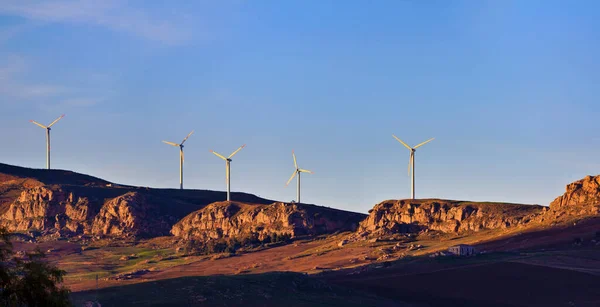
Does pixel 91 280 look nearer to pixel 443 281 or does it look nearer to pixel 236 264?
pixel 236 264

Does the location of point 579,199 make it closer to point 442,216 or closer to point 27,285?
point 442,216

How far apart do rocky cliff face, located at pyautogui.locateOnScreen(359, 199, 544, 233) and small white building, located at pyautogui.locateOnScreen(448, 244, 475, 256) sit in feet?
89.5

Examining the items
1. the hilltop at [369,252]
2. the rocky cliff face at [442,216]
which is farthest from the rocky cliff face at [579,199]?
the rocky cliff face at [442,216]

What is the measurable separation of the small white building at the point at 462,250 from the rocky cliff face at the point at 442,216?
89.5 ft

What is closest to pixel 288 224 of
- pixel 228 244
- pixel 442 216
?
pixel 228 244

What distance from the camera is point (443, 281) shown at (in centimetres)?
11681

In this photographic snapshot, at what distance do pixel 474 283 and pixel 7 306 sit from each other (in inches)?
3314

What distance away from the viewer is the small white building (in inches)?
5255

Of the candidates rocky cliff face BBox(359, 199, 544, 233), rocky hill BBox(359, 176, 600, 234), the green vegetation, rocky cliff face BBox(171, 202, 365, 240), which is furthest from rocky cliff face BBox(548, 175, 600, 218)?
the green vegetation

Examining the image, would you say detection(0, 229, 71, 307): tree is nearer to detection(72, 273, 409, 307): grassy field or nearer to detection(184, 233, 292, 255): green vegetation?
detection(72, 273, 409, 307): grassy field

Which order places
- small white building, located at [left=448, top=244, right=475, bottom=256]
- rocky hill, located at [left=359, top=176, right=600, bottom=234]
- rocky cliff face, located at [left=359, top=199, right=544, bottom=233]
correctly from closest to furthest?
small white building, located at [left=448, top=244, right=475, bottom=256] → rocky hill, located at [left=359, top=176, right=600, bottom=234] → rocky cliff face, located at [left=359, top=199, right=544, bottom=233]

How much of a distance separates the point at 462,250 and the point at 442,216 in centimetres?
4045

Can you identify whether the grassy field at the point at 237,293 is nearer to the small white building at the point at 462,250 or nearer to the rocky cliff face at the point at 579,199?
→ the small white building at the point at 462,250

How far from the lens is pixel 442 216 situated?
175m
